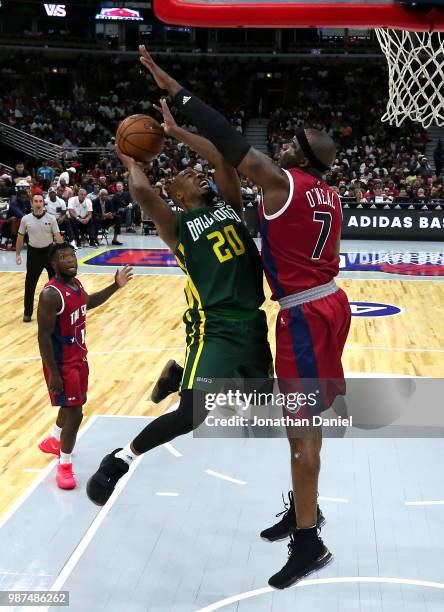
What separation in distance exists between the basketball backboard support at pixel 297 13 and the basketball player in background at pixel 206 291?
3.70 ft

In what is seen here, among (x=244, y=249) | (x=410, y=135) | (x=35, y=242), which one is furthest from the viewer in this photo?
(x=410, y=135)

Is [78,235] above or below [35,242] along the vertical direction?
below

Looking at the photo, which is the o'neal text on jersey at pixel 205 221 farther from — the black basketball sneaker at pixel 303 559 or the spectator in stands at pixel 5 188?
the spectator in stands at pixel 5 188

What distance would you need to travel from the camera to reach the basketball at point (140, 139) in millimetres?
3738

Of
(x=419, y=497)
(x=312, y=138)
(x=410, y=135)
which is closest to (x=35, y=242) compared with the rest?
(x=419, y=497)

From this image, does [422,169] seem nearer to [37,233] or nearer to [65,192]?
[65,192]

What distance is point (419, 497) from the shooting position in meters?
4.77

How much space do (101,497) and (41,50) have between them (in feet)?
93.0

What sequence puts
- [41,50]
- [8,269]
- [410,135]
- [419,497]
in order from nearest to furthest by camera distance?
[419,497] < [8,269] < [410,135] < [41,50]

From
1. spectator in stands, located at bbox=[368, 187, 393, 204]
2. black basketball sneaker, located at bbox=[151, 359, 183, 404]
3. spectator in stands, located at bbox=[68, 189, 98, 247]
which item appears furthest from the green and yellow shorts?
spectator in stands, located at bbox=[368, 187, 393, 204]

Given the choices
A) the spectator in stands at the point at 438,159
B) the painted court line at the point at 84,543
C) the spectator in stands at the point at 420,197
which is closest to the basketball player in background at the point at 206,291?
the painted court line at the point at 84,543

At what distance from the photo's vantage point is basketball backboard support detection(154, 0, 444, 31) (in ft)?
14.5

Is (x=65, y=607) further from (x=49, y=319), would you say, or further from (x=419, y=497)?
(x=419, y=497)

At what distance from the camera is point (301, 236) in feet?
10.7
